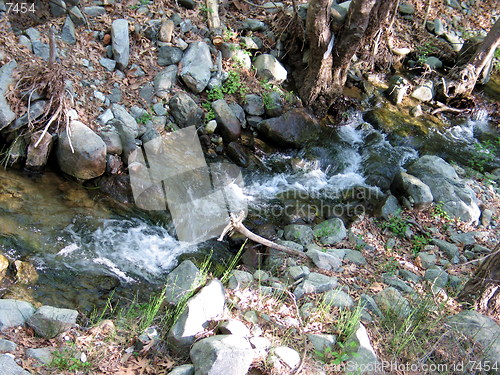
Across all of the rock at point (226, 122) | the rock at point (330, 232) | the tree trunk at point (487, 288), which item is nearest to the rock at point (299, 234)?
the rock at point (330, 232)

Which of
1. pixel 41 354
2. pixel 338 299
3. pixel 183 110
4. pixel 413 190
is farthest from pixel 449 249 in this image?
pixel 41 354

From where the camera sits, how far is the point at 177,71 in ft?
22.1

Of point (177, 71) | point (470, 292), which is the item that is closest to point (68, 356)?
point (470, 292)

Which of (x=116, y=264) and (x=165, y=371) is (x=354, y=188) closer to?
(x=116, y=264)

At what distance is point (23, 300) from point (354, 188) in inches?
185

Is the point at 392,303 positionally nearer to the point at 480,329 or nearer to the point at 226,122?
the point at 480,329

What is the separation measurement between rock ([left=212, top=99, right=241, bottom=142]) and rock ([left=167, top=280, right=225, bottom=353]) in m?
3.51

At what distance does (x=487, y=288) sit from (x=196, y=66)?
508 centimetres

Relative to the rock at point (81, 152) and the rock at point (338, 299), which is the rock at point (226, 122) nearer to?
the rock at point (81, 152)

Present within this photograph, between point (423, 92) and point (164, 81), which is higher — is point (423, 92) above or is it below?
above

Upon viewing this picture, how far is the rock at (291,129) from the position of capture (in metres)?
6.85

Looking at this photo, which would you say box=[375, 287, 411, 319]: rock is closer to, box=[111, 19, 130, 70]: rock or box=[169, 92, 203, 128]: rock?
box=[169, 92, 203, 128]: rock

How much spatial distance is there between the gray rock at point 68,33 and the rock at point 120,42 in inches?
21.2

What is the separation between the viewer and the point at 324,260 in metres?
4.55
